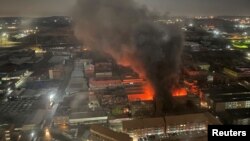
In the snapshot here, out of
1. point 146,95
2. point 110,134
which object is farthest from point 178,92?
point 110,134

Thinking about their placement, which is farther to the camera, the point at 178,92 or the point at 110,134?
the point at 178,92

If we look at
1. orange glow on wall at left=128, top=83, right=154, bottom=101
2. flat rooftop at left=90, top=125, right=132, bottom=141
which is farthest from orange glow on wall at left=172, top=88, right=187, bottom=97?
flat rooftop at left=90, top=125, right=132, bottom=141

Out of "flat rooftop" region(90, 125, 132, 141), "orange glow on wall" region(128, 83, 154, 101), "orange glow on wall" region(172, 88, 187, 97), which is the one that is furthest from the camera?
"orange glow on wall" region(128, 83, 154, 101)

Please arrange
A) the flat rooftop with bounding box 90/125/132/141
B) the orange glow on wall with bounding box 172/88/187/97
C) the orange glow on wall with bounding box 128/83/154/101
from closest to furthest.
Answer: the flat rooftop with bounding box 90/125/132/141, the orange glow on wall with bounding box 172/88/187/97, the orange glow on wall with bounding box 128/83/154/101

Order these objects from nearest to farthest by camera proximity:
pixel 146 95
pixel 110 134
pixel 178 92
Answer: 1. pixel 110 134
2. pixel 178 92
3. pixel 146 95

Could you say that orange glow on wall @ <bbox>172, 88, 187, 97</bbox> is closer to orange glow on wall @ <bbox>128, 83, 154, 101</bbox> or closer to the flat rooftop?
orange glow on wall @ <bbox>128, 83, 154, 101</bbox>

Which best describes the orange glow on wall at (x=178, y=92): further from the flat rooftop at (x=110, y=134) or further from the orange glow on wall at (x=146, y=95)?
the flat rooftop at (x=110, y=134)

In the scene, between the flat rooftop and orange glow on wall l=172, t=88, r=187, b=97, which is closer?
the flat rooftop

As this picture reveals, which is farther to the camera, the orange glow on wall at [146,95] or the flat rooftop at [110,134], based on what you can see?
the orange glow on wall at [146,95]

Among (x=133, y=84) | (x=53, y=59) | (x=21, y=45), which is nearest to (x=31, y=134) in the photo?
(x=133, y=84)

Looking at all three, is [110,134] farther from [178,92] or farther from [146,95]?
[178,92]

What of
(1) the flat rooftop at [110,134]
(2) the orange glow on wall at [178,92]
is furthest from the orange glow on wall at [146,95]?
(1) the flat rooftop at [110,134]
